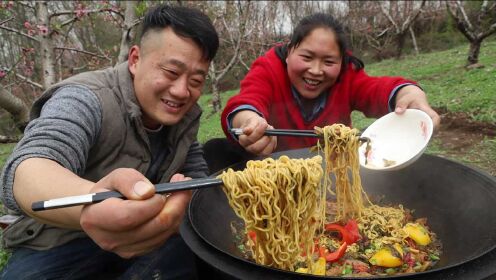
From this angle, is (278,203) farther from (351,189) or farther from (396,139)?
(396,139)

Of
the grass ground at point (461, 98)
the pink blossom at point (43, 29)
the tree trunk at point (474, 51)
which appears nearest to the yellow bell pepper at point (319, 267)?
the grass ground at point (461, 98)

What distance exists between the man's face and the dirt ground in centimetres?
368

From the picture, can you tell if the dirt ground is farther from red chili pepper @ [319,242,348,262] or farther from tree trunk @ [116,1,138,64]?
tree trunk @ [116,1,138,64]

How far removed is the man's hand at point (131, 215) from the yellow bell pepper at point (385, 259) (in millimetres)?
1315

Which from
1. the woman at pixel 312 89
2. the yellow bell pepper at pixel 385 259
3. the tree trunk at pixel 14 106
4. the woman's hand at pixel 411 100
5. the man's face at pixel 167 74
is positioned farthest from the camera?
the tree trunk at pixel 14 106

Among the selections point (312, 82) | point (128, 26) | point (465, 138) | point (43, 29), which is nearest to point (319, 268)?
point (312, 82)

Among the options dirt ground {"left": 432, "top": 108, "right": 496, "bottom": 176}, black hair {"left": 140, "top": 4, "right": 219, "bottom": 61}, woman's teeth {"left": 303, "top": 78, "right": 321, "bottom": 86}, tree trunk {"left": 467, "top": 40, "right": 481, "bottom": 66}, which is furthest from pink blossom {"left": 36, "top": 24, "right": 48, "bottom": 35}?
tree trunk {"left": 467, "top": 40, "right": 481, "bottom": 66}

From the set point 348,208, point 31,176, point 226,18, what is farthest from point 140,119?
point 226,18

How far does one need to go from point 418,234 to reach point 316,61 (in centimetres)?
162

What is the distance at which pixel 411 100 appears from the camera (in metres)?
2.96

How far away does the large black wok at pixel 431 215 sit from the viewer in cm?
145

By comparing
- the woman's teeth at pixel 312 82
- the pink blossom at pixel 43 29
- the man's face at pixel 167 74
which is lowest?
the woman's teeth at pixel 312 82

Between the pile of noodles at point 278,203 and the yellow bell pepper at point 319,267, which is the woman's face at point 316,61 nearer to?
the pile of noodles at point 278,203

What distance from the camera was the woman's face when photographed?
3162mm
